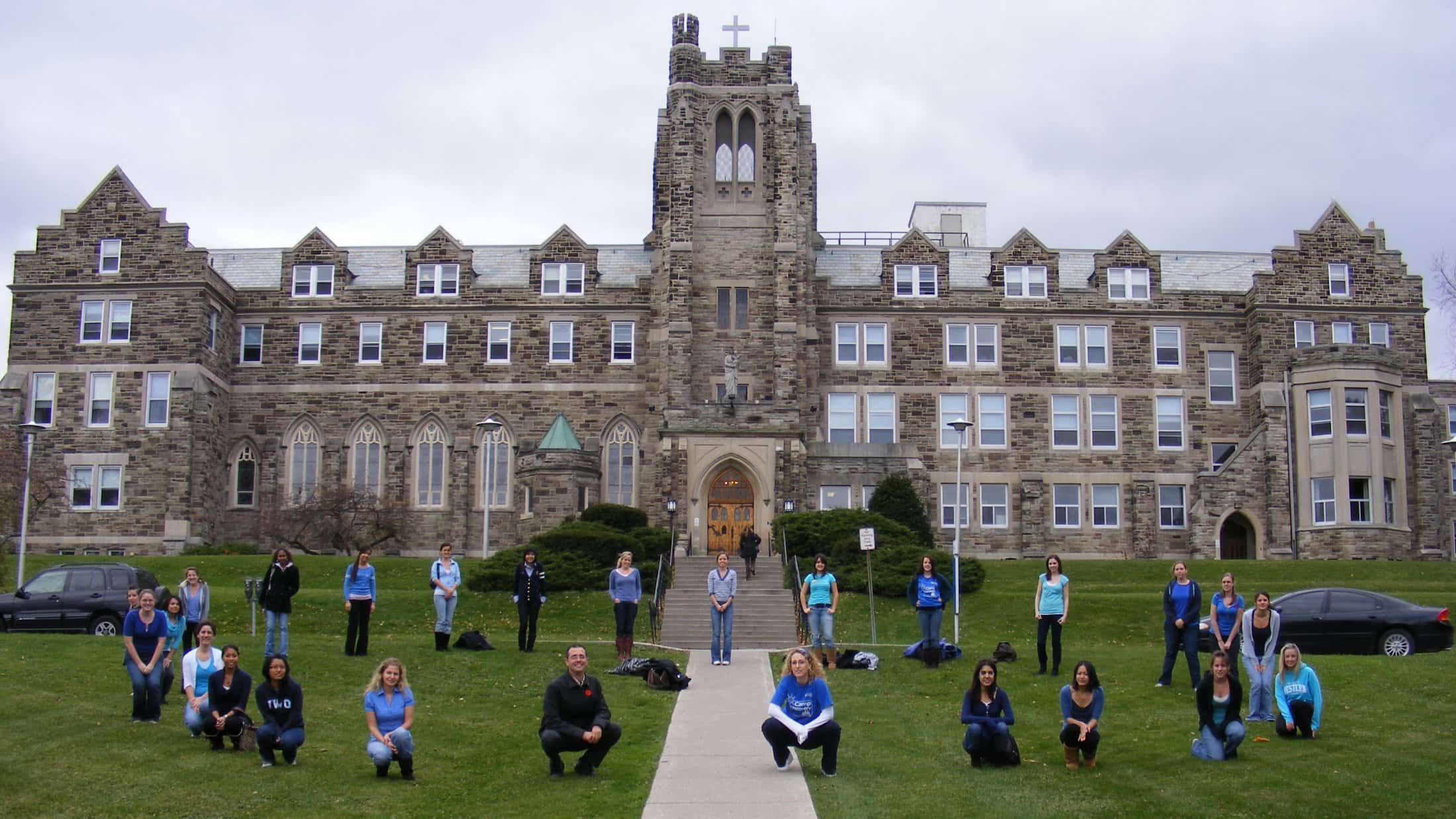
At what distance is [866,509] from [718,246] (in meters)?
10.6

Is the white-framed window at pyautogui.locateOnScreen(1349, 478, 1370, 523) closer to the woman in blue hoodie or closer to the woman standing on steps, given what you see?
the woman standing on steps

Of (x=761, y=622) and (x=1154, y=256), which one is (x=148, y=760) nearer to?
(x=761, y=622)

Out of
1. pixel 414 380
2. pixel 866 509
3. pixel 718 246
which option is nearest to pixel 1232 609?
pixel 866 509

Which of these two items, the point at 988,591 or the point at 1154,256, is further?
the point at 1154,256

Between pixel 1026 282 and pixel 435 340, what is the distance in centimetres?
2003

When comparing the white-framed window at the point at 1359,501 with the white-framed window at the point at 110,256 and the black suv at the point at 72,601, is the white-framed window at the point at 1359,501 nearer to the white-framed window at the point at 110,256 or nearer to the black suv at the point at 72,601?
the black suv at the point at 72,601

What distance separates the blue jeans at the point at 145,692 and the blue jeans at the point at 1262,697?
43.7ft

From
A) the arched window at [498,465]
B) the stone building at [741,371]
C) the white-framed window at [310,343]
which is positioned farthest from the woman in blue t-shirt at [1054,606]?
the white-framed window at [310,343]

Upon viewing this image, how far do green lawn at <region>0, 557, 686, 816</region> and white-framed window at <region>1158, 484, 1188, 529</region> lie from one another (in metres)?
27.5

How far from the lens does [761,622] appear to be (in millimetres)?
33875

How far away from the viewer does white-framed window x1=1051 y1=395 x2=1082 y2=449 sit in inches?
2058

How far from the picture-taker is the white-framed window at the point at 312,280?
5366 cm

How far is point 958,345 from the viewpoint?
52.9m

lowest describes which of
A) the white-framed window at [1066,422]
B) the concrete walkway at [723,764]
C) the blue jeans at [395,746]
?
the concrete walkway at [723,764]
